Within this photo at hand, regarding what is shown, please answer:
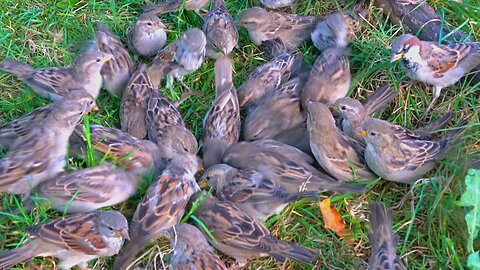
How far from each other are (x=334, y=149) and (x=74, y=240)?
1984 mm

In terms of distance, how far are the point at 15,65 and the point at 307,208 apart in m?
2.75

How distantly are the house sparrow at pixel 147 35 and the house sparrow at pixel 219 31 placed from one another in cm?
42

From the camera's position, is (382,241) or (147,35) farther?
(147,35)

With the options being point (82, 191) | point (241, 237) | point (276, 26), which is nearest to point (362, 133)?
point (241, 237)

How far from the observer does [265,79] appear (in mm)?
5883

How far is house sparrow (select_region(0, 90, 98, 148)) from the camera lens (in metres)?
5.30

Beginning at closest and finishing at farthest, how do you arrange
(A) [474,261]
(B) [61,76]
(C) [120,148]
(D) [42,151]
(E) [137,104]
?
(A) [474,261], (D) [42,151], (C) [120,148], (E) [137,104], (B) [61,76]

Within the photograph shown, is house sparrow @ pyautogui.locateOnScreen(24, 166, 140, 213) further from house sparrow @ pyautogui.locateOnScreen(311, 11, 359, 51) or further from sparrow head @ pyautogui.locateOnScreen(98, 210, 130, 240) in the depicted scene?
house sparrow @ pyautogui.locateOnScreen(311, 11, 359, 51)

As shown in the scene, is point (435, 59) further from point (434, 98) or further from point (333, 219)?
point (333, 219)

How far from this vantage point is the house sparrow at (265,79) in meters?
5.86

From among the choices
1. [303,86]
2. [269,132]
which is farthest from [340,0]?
[269,132]

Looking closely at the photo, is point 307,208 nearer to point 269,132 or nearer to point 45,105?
point 269,132

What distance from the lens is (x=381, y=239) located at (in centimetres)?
450

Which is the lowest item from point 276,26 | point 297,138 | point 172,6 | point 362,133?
point 297,138
